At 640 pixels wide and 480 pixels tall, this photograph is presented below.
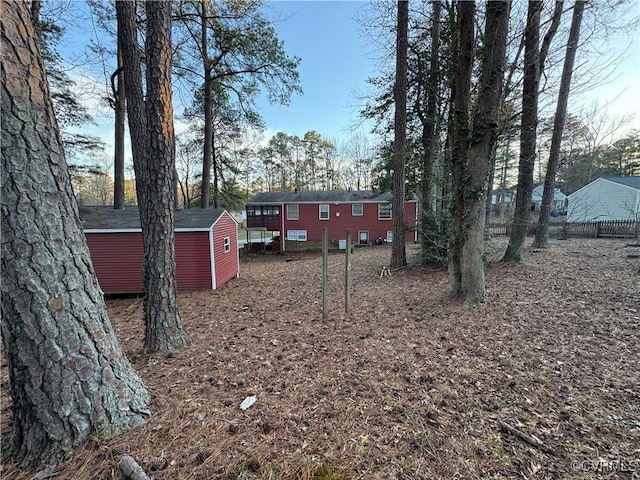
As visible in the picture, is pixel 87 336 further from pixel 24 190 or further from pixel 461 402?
pixel 461 402

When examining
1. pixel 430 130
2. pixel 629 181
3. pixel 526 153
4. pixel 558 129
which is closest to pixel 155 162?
pixel 430 130

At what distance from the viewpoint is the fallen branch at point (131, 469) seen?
157 cm

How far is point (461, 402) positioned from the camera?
2.30 m

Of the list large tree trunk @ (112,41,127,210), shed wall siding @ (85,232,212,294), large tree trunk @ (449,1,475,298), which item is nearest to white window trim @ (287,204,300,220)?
large tree trunk @ (112,41,127,210)

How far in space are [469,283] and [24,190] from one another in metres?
5.40

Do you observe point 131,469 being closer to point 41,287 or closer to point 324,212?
point 41,287

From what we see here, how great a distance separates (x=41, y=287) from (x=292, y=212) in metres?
19.9

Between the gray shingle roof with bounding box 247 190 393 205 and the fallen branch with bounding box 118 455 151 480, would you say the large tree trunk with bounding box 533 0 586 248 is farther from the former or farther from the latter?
the fallen branch with bounding box 118 455 151 480

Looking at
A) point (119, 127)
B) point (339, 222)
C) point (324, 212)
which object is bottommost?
point (339, 222)

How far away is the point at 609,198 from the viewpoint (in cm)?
2217

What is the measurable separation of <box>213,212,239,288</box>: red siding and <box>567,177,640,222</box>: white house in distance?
953 inches

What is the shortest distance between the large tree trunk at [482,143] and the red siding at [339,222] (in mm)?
15945

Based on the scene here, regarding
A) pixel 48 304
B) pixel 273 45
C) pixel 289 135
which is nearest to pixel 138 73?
pixel 48 304

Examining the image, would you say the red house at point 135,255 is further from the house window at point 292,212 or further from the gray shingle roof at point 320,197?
the gray shingle roof at point 320,197
